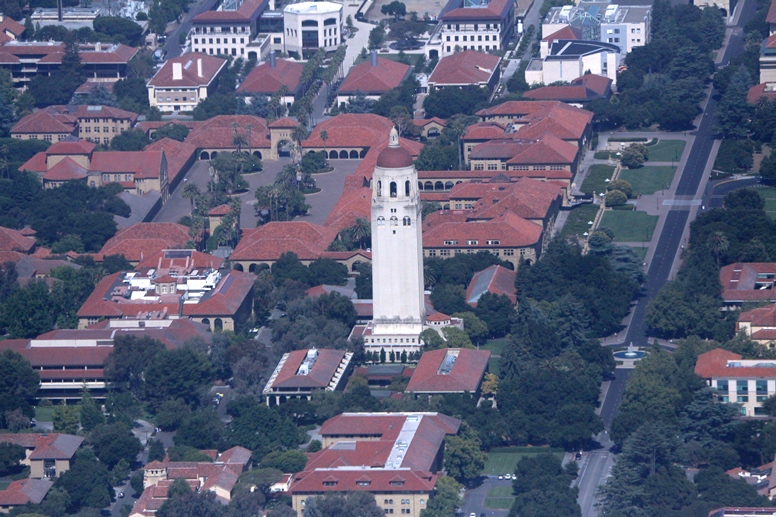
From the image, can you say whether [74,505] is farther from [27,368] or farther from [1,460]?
[27,368]

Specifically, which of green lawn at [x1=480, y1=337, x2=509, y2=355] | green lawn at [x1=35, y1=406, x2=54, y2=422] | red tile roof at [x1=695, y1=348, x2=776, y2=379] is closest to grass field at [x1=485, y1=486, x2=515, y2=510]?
red tile roof at [x1=695, y1=348, x2=776, y2=379]

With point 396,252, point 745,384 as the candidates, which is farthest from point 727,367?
point 396,252

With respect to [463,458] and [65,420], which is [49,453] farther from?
[463,458]

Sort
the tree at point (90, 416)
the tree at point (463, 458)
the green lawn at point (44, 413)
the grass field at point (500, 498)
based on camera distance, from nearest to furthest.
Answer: the grass field at point (500, 498) → the tree at point (463, 458) → the tree at point (90, 416) → the green lawn at point (44, 413)

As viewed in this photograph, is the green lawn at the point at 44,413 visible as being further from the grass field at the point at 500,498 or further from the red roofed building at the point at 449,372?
the grass field at the point at 500,498

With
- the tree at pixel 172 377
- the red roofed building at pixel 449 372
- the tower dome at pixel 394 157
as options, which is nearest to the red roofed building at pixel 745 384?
the red roofed building at pixel 449 372
